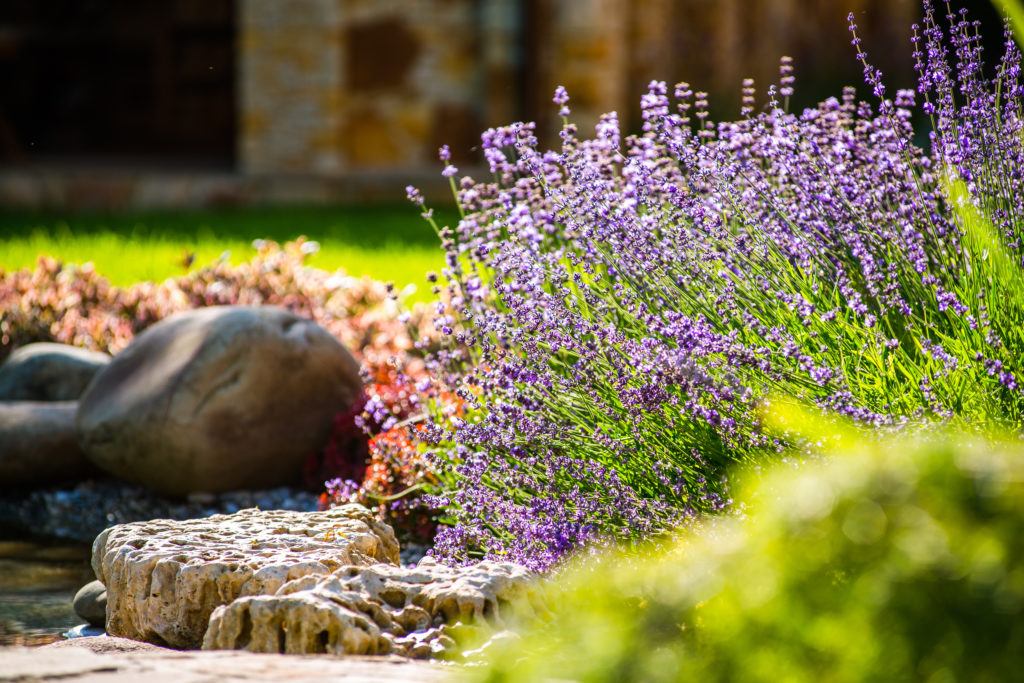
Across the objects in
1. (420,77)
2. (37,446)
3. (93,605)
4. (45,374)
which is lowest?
(93,605)

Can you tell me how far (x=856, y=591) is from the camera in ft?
4.82

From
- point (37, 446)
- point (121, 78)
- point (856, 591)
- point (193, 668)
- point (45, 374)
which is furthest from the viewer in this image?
point (121, 78)

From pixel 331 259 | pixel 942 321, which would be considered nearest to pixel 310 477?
pixel 942 321

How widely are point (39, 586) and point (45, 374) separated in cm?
178

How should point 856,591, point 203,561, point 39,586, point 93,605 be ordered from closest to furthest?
1. point 856,591
2. point 203,561
3. point 93,605
4. point 39,586

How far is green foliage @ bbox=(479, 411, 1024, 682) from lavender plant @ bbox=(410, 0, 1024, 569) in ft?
2.75

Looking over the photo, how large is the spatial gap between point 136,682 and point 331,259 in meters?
5.96

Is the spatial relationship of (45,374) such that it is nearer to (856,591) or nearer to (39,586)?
(39,586)

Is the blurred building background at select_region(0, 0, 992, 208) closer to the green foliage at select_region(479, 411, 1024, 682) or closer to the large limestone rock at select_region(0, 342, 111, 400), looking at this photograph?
the large limestone rock at select_region(0, 342, 111, 400)

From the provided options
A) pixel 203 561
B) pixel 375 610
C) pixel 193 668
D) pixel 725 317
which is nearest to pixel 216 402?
pixel 203 561

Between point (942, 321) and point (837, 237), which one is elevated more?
point (837, 237)

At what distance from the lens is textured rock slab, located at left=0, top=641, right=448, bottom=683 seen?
1854 mm

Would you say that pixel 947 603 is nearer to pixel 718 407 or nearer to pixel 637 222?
pixel 718 407

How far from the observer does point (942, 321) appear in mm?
2752
